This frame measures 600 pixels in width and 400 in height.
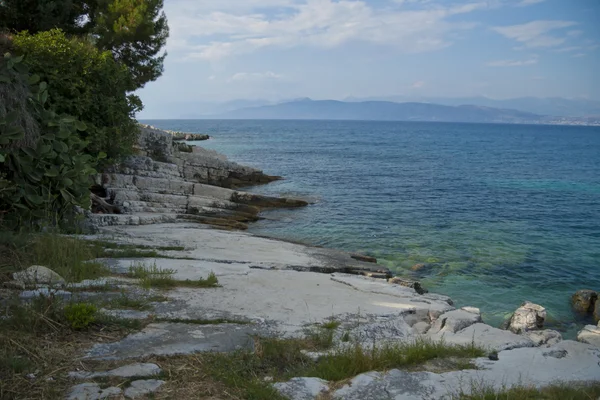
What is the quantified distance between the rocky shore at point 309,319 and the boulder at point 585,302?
3260 mm

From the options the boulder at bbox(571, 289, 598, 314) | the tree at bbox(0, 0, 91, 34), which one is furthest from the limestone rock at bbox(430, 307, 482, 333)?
the tree at bbox(0, 0, 91, 34)

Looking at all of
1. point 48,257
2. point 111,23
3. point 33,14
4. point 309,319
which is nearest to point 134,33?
point 111,23

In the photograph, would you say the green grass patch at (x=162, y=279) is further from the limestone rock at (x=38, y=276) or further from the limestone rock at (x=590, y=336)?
the limestone rock at (x=590, y=336)

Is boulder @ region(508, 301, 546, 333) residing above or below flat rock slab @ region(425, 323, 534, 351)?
below

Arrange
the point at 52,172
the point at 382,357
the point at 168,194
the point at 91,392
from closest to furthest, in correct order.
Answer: the point at 91,392
the point at 382,357
the point at 52,172
the point at 168,194

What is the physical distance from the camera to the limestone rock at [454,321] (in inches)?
314

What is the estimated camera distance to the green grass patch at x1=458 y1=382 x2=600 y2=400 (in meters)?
4.58

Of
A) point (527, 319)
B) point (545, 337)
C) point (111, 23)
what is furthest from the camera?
point (111, 23)

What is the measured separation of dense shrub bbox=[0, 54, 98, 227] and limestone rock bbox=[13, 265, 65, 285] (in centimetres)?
255

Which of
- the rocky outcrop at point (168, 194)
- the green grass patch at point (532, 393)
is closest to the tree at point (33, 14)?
the rocky outcrop at point (168, 194)

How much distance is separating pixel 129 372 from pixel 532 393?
3.96 metres

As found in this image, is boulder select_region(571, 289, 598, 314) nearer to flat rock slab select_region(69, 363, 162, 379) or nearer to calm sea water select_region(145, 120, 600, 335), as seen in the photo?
calm sea water select_region(145, 120, 600, 335)

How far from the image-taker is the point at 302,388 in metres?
4.86

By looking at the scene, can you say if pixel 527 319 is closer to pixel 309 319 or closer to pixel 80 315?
pixel 309 319
